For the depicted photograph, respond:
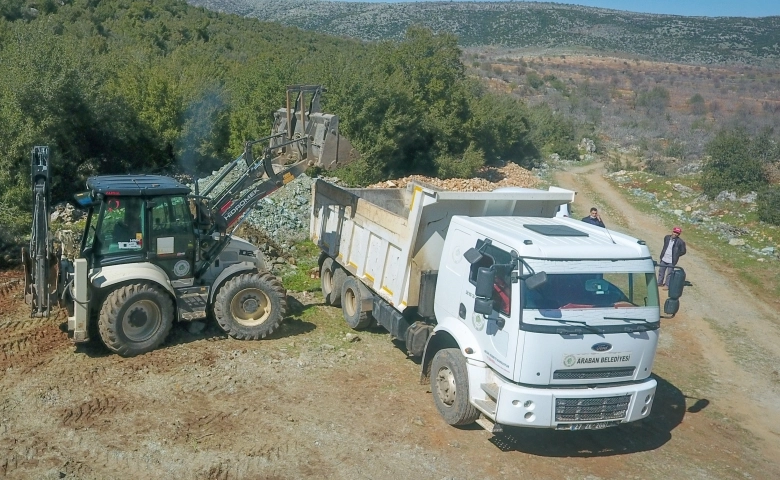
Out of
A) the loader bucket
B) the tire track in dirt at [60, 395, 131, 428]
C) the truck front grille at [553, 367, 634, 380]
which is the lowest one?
→ the tire track in dirt at [60, 395, 131, 428]

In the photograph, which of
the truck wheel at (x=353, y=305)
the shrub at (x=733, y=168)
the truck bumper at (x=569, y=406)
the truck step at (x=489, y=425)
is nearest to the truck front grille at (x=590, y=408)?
the truck bumper at (x=569, y=406)

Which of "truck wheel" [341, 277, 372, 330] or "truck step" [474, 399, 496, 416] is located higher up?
"truck step" [474, 399, 496, 416]

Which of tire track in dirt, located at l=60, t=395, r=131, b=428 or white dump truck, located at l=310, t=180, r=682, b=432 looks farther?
tire track in dirt, located at l=60, t=395, r=131, b=428

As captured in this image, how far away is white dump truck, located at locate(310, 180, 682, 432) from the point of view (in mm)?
6484

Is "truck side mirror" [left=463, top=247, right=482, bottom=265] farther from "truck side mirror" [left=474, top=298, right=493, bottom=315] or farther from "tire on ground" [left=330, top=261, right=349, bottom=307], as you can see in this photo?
"tire on ground" [left=330, top=261, right=349, bottom=307]

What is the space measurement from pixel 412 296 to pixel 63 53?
16.5 meters

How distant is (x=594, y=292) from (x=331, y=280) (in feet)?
18.4

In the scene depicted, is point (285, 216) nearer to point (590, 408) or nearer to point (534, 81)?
point (590, 408)

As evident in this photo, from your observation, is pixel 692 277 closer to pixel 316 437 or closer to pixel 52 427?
pixel 316 437

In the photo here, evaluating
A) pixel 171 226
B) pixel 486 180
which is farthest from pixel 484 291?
pixel 486 180

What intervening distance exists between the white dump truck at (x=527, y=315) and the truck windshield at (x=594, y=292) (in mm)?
10

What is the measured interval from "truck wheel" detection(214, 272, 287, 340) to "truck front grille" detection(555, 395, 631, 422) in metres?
4.58

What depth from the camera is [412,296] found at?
8.38 m

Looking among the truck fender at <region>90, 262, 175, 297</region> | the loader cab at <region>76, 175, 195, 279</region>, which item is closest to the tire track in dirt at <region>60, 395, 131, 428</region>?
the truck fender at <region>90, 262, 175, 297</region>
